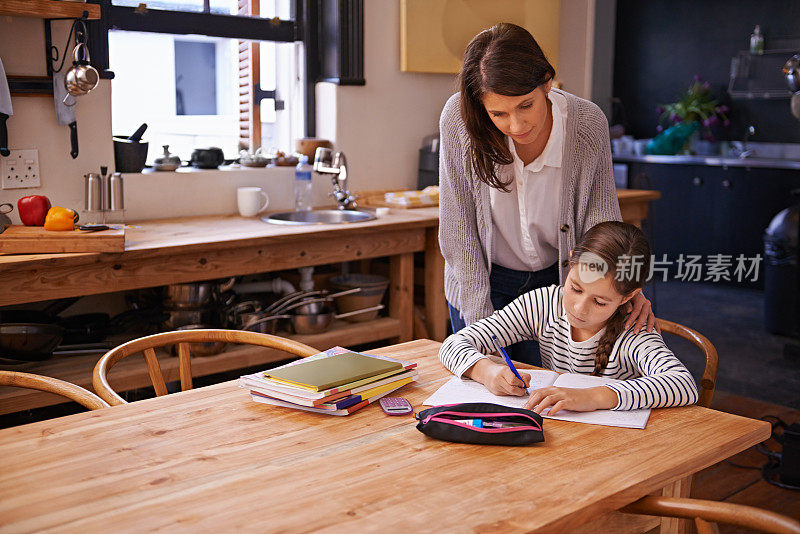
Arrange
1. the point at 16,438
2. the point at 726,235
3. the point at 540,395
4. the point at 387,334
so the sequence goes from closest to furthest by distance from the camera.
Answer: the point at 16,438 → the point at 540,395 → the point at 387,334 → the point at 726,235

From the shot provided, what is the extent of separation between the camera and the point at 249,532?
1011 mm

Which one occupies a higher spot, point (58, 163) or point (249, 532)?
point (58, 163)

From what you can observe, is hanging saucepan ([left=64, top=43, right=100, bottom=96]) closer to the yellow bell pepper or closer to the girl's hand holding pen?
Result: the yellow bell pepper

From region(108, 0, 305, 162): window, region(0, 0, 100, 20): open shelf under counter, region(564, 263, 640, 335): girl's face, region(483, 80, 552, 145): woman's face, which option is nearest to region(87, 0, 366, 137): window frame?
region(108, 0, 305, 162): window

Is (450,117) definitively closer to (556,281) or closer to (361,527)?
(556,281)

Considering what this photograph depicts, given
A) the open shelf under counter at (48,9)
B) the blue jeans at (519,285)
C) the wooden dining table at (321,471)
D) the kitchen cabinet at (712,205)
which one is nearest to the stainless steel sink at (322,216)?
the open shelf under counter at (48,9)

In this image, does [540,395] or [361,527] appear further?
[540,395]

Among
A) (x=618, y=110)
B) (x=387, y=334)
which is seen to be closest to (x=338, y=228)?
(x=387, y=334)

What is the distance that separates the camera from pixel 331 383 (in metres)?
1.45

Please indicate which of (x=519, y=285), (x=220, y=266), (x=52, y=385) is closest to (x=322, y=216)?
(x=220, y=266)

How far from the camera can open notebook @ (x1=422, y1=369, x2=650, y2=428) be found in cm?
141

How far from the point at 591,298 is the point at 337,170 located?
2014 mm

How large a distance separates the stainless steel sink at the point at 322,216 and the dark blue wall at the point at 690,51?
406 centimetres

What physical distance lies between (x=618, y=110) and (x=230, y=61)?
165 inches
